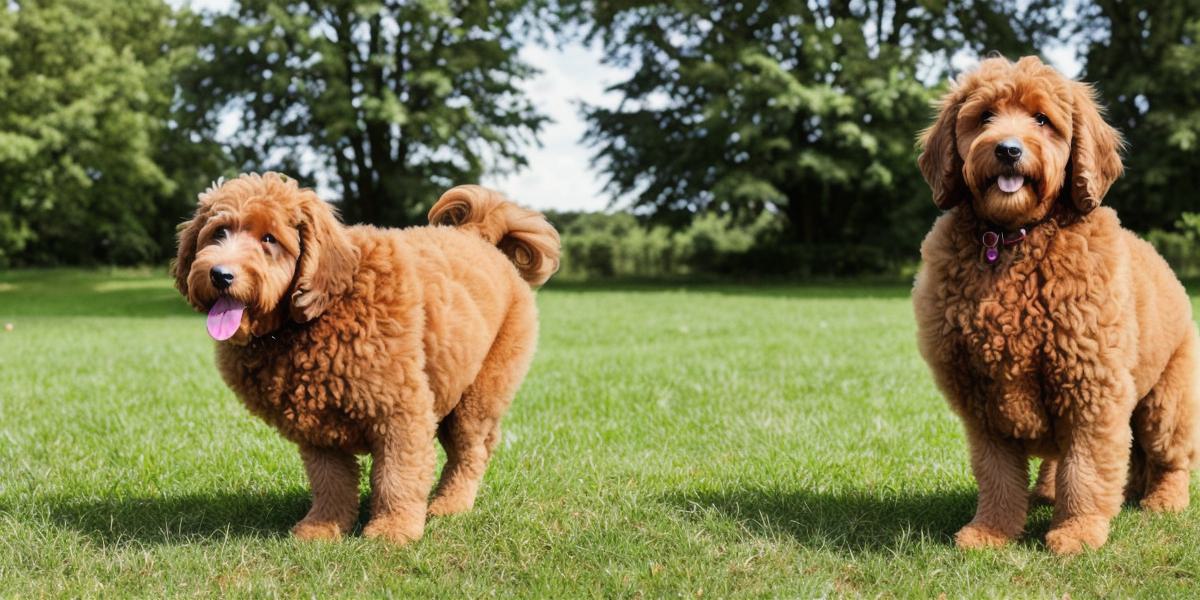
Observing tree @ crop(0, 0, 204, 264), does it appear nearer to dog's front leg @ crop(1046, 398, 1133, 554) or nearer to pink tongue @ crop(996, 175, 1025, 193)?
pink tongue @ crop(996, 175, 1025, 193)

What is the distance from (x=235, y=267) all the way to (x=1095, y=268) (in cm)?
327

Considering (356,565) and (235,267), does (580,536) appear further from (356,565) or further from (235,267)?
(235,267)

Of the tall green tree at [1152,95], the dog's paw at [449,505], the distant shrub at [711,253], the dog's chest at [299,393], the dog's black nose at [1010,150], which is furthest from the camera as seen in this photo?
the distant shrub at [711,253]

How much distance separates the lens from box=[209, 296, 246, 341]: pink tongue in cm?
363

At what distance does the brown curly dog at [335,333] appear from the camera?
3.79 metres


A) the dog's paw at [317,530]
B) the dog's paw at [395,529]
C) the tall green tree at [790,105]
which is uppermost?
the tall green tree at [790,105]

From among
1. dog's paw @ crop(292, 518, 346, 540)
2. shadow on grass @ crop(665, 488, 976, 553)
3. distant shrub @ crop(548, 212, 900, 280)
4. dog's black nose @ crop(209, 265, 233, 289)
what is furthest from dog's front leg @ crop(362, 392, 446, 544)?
distant shrub @ crop(548, 212, 900, 280)

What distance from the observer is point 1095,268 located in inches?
149

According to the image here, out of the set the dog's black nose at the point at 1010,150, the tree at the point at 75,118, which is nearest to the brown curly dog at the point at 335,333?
the dog's black nose at the point at 1010,150

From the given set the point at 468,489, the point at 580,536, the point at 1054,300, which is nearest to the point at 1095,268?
the point at 1054,300

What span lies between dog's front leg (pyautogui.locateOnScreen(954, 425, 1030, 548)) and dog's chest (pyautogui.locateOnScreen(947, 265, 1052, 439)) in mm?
141

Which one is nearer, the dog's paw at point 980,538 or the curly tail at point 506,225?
the dog's paw at point 980,538

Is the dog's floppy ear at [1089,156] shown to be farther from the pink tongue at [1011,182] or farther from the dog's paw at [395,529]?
the dog's paw at [395,529]

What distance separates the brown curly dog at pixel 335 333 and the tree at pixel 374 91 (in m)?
21.0
